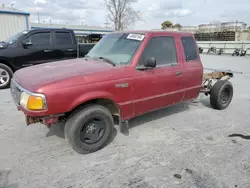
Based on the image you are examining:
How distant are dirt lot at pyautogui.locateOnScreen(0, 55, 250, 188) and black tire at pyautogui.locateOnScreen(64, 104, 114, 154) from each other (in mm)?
151

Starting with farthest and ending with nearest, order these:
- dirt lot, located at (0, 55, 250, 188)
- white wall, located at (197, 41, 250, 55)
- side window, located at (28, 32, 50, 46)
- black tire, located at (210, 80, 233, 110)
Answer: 1. white wall, located at (197, 41, 250, 55)
2. side window, located at (28, 32, 50, 46)
3. black tire, located at (210, 80, 233, 110)
4. dirt lot, located at (0, 55, 250, 188)

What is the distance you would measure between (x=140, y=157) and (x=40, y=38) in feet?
19.6

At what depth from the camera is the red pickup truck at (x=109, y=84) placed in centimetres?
272

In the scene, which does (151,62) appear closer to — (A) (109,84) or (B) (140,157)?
(A) (109,84)

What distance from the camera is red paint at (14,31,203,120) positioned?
2.70 m

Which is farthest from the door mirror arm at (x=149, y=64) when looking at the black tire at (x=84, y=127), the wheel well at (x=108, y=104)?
the black tire at (x=84, y=127)

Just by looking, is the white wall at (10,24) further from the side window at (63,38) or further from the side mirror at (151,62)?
the side mirror at (151,62)

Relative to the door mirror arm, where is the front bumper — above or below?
below

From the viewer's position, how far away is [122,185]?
248 centimetres

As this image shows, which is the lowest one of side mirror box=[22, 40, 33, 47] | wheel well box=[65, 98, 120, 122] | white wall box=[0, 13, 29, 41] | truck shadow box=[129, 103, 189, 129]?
truck shadow box=[129, 103, 189, 129]

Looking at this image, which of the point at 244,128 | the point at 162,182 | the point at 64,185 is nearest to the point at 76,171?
the point at 64,185

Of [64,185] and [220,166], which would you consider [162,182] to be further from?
[64,185]

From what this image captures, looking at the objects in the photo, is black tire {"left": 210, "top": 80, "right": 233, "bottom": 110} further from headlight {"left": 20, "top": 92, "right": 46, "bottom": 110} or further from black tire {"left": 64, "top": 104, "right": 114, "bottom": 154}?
headlight {"left": 20, "top": 92, "right": 46, "bottom": 110}

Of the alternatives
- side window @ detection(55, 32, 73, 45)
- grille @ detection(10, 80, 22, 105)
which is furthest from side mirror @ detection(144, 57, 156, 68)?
side window @ detection(55, 32, 73, 45)
